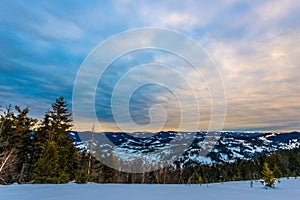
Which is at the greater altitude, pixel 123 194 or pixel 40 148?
pixel 40 148

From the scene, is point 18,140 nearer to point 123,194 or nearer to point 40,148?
point 40,148

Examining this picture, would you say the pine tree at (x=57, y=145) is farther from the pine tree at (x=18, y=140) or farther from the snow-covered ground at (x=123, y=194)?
the snow-covered ground at (x=123, y=194)

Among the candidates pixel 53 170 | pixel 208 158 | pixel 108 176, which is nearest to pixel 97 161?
pixel 108 176

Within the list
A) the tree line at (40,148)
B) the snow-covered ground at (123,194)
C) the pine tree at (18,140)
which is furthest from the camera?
the pine tree at (18,140)

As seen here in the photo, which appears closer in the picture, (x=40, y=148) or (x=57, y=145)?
(x=57, y=145)

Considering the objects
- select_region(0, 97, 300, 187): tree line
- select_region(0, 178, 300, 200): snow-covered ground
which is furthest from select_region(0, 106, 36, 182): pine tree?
select_region(0, 178, 300, 200): snow-covered ground

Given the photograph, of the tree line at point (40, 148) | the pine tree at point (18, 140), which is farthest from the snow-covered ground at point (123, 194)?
the pine tree at point (18, 140)

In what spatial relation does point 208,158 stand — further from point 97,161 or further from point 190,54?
point 190,54

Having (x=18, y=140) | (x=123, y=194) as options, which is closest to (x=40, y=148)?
(x=18, y=140)

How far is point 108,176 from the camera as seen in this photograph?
35.2m

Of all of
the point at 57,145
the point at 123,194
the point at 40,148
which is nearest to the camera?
the point at 123,194

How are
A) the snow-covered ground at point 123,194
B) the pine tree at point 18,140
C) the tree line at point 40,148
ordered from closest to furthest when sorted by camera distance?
1. the snow-covered ground at point 123,194
2. the tree line at point 40,148
3. the pine tree at point 18,140

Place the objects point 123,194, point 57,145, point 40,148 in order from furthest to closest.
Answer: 1. point 40,148
2. point 57,145
3. point 123,194

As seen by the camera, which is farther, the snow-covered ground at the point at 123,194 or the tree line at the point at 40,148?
the tree line at the point at 40,148
